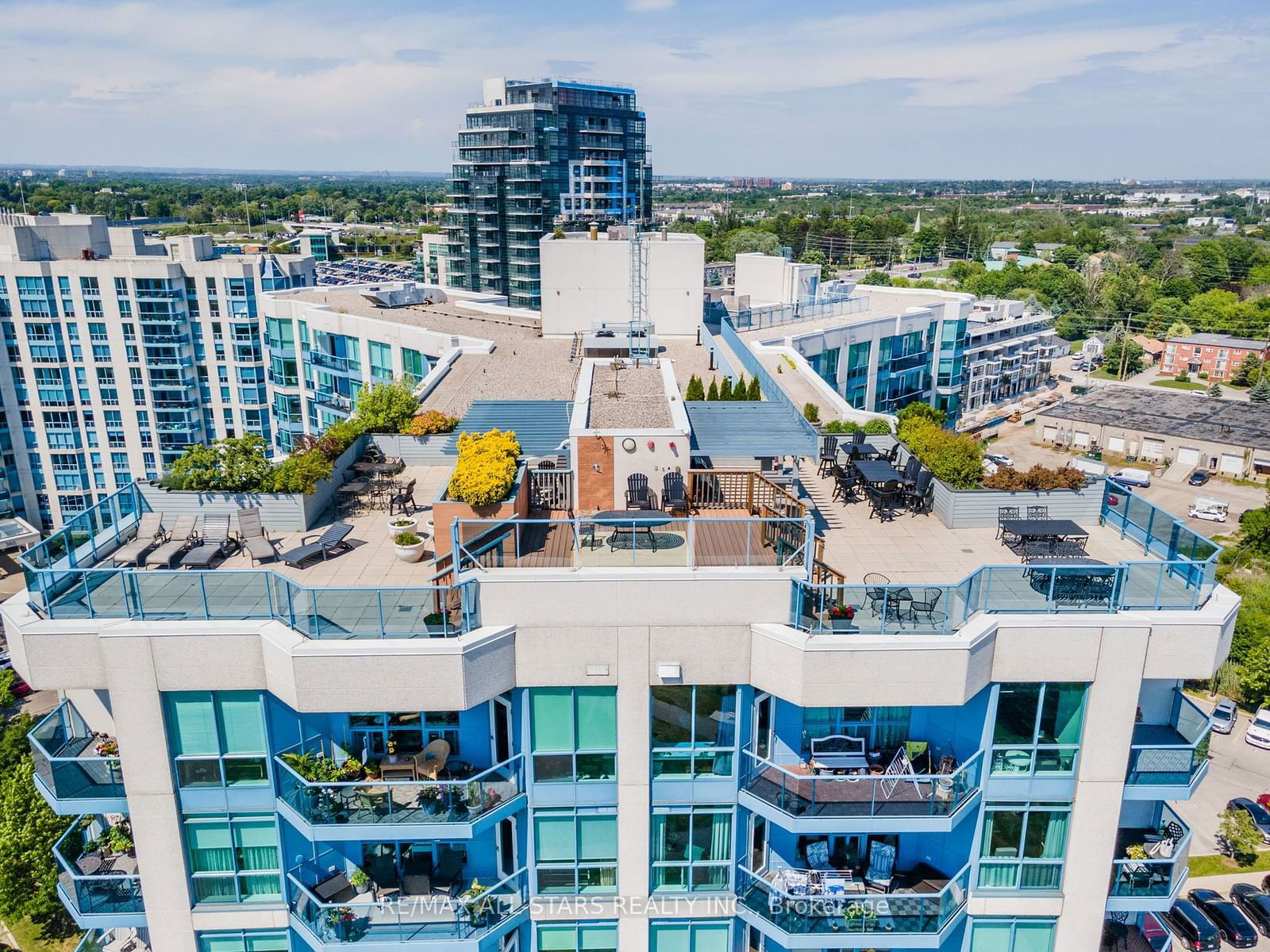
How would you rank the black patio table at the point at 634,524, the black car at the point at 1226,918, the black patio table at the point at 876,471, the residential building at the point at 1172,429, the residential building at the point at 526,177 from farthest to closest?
the residential building at the point at 526,177, the residential building at the point at 1172,429, the black car at the point at 1226,918, the black patio table at the point at 876,471, the black patio table at the point at 634,524

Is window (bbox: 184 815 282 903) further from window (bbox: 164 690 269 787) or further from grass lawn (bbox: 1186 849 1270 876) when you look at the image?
grass lawn (bbox: 1186 849 1270 876)

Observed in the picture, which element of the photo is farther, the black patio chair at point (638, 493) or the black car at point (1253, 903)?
the black car at point (1253, 903)

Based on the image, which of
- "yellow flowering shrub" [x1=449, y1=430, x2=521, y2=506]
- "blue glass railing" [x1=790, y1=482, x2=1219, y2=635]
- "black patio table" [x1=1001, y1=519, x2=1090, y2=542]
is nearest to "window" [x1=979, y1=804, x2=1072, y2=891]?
"blue glass railing" [x1=790, y1=482, x2=1219, y2=635]

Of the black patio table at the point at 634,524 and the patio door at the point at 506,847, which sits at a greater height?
the black patio table at the point at 634,524

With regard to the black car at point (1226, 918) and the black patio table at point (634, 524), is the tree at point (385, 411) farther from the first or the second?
the black car at point (1226, 918)

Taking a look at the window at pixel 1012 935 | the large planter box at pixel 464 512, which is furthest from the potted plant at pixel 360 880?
the window at pixel 1012 935

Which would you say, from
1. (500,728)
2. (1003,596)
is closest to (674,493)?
(500,728)
